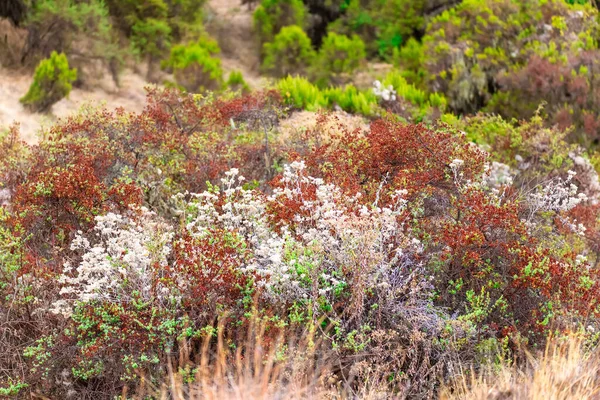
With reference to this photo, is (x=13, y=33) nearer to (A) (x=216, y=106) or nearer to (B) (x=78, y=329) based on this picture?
(A) (x=216, y=106)

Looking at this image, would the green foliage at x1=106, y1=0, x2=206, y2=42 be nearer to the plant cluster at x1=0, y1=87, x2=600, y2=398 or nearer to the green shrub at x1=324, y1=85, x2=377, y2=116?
the green shrub at x1=324, y1=85, x2=377, y2=116

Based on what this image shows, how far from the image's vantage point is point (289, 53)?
13.9m

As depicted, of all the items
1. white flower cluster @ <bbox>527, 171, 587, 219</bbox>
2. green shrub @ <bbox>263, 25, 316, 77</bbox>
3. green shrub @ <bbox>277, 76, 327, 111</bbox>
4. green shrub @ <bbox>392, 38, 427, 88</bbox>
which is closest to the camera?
white flower cluster @ <bbox>527, 171, 587, 219</bbox>

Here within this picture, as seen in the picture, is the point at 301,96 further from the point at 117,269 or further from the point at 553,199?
the point at 117,269

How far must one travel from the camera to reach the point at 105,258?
169 inches

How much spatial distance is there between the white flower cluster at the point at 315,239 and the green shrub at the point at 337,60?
8.59m

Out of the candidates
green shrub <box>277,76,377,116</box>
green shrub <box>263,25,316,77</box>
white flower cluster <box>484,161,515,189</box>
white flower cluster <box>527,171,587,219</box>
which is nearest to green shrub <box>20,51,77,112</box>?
green shrub <box>277,76,377,116</box>

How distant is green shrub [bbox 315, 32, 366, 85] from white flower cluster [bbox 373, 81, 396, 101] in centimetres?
364

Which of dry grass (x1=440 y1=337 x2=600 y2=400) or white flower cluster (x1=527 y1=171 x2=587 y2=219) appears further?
white flower cluster (x1=527 y1=171 x2=587 y2=219)

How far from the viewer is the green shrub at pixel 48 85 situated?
994 centimetres

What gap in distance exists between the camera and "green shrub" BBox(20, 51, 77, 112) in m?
9.94

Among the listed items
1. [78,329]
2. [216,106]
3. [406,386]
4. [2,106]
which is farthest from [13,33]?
[406,386]

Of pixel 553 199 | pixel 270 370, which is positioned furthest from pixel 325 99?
pixel 270 370

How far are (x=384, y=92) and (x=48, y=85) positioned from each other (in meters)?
5.29
